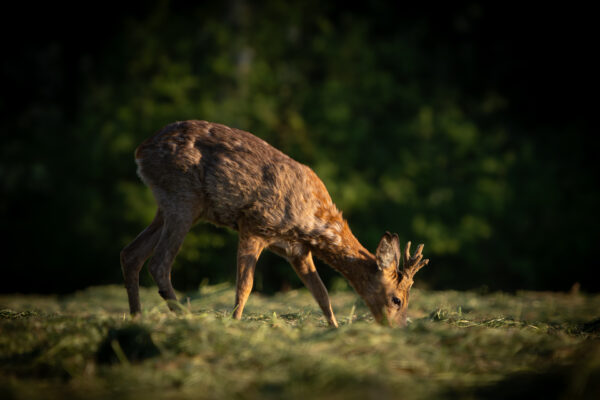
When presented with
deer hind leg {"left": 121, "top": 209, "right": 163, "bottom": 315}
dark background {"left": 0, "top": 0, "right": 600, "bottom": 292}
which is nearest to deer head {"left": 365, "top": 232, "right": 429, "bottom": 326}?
deer hind leg {"left": 121, "top": 209, "right": 163, "bottom": 315}

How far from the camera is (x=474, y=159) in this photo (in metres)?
12.8

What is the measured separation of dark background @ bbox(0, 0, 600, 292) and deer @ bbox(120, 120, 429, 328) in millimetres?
6477

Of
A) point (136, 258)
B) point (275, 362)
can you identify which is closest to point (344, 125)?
point (136, 258)

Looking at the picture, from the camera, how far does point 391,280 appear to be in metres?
5.20

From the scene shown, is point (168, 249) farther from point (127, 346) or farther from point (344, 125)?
point (344, 125)

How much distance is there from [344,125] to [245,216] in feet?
26.0

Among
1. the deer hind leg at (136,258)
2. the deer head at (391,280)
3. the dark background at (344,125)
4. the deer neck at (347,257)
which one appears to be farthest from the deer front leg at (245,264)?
the dark background at (344,125)

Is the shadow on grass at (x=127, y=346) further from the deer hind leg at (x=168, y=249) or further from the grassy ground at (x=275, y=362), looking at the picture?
the deer hind leg at (x=168, y=249)

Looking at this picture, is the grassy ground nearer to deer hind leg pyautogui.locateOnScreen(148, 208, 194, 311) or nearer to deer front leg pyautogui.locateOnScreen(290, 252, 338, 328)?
deer hind leg pyautogui.locateOnScreen(148, 208, 194, 311)

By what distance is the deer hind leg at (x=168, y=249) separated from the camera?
492 cm

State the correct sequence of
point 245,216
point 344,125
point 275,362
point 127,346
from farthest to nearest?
point 344,125, point 245,216, point 127,346, point 275,362

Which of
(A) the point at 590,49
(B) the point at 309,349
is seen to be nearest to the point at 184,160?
(B) the point at 309,349

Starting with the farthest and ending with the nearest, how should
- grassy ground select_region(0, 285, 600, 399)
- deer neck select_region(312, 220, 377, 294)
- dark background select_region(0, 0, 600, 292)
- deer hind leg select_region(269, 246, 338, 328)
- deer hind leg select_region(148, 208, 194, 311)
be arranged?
1. dark background select_region(0, 0, 600, 292)
2. deer hind leg select_region(269, 246, 338, 328)
3. deer neck select_region(312, 220, 377, 294)
4. deer hind leg select_region(148, 208, 194, 311)
5. grassy ground select_region(0, 285, 600, 399)

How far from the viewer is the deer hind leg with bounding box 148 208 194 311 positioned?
16.1 ft
